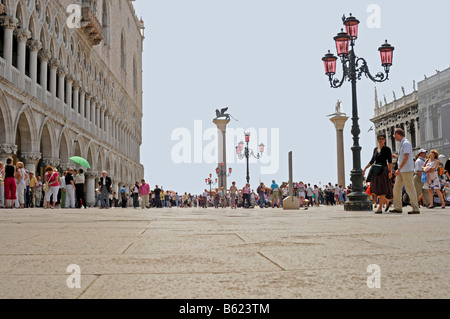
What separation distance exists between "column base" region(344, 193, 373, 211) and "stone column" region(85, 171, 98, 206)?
22.4 m

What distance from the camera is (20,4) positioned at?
20062 millimetres

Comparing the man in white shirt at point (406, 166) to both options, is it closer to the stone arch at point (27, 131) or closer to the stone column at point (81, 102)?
the stone arch at point (27, 131)

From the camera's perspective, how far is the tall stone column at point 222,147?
44516mm

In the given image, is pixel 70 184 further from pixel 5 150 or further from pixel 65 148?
pixel 65 148

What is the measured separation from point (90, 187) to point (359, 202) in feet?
75.2

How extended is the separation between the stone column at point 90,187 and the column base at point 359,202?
22.4 meters

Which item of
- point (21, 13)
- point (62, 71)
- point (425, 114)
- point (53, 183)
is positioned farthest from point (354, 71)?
point (425, 114)

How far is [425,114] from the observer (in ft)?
164

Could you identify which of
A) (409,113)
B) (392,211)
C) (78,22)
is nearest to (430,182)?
(392,211)

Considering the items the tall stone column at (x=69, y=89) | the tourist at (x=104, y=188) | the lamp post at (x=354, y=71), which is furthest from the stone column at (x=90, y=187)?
the lamp post at (x=354, y=71)

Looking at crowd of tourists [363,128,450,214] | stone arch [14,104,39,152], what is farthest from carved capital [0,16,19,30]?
crowd of tourists [363,128,450,214]

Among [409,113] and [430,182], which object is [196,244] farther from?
[409,113]

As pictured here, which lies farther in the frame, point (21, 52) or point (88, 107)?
point (88, 107)

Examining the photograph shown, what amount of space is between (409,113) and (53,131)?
43.2m
